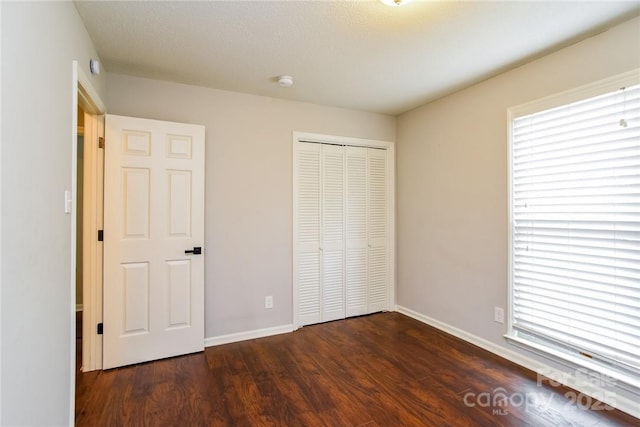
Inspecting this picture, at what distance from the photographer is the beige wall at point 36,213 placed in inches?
42.3

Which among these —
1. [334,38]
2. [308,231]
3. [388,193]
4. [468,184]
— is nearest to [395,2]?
[334,38]

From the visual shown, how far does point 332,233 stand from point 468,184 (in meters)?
1.50

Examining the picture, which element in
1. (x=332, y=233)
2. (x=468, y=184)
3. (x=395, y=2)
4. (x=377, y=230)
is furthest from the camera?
(x=377, y=230)

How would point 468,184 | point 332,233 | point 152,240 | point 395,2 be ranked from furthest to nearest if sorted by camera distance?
point 332,233, point 468,184, point 152,240, point 395,2

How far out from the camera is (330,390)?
2152mm

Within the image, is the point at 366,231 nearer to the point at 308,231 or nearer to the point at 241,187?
the point at 308,231

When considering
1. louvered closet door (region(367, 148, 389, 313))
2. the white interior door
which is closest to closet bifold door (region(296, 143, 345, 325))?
louvered closet door (region(367, 148, 389, 313))

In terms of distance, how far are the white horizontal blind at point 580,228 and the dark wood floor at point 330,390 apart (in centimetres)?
45

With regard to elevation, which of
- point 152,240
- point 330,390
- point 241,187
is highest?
point 241,187

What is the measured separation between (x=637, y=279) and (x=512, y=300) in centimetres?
84

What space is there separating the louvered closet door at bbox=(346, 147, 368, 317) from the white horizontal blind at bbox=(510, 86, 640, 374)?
5.21ft

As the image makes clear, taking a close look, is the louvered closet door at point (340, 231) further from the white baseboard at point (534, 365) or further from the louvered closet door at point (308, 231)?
the white baseboard at point (534, 365)

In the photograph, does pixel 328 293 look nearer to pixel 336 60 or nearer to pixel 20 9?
pixel 336 60

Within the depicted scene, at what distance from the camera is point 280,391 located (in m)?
2.15
